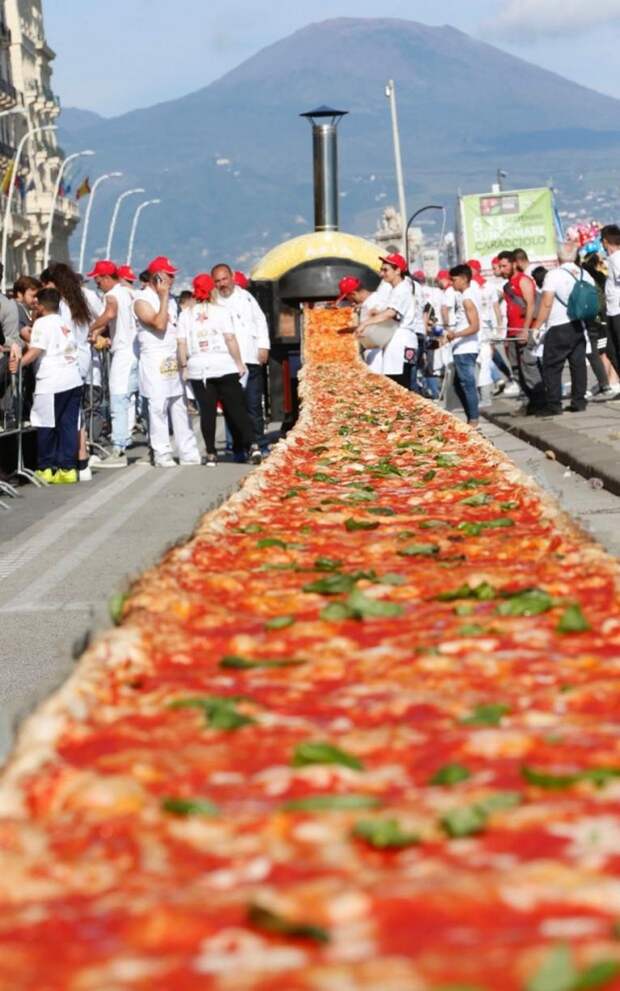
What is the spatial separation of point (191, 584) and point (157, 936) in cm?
313

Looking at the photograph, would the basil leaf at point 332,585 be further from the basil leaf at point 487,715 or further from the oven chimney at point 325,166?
the oven chimney at point 325,166

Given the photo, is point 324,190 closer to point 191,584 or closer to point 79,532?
point 79,532

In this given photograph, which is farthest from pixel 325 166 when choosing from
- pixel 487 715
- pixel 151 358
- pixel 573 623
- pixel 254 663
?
pixel 487 715

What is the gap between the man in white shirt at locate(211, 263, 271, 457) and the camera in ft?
71.8

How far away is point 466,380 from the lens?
21.9 metres

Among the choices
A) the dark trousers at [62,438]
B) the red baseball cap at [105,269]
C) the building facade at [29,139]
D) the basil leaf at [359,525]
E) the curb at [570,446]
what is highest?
the building facade at [29,139]

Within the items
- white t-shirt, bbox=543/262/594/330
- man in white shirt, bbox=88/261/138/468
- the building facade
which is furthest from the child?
the building facade

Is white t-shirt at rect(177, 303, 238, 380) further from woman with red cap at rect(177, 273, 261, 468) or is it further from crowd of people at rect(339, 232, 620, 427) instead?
crowd of people at rect(339, 232, 620, 427)

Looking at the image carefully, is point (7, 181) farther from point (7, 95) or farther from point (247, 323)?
point (247, 323)

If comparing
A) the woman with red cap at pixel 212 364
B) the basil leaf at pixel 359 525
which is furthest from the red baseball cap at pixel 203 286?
the basil leaf at pixel 359 525

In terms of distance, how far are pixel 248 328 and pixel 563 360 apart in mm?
3910

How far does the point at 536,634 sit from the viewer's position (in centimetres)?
524

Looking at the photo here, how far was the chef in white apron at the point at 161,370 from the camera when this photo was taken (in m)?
21.2

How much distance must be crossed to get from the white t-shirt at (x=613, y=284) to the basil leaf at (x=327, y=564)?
16700 mm
